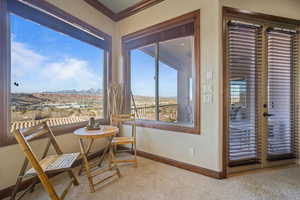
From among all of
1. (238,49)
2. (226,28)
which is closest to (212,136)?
(238,49)

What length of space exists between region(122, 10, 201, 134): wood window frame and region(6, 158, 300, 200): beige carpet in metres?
0.70

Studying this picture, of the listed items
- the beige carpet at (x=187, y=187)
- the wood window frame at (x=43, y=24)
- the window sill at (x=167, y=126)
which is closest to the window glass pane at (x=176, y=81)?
the window sill at (x=167, y=126)

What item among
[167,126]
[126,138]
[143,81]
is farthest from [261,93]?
[126,138]

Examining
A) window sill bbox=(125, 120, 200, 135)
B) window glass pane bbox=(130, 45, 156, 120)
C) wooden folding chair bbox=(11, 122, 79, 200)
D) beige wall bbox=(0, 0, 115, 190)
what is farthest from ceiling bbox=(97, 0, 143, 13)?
wooden folding chair bbox=(11, 122, 79, 200)

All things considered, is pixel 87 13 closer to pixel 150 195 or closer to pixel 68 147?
pixel 68 147

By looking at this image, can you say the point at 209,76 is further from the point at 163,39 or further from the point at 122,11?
the point at 122,11

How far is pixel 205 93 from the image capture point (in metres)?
2.21

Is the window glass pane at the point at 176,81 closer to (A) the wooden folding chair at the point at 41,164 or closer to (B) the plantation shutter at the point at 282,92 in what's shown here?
(B) the plantation shutter at the point at 282,92

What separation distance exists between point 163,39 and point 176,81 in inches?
31.8

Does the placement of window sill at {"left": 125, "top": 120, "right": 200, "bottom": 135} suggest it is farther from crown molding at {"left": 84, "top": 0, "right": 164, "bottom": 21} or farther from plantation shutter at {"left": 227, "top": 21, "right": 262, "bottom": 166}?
crown molding at {"left": 84, "top": 0, "right": 164, "bottom": 21}

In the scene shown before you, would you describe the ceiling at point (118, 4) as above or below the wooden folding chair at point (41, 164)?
above

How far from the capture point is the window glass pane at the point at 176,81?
8.39 feet

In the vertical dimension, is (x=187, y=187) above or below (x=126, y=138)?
below

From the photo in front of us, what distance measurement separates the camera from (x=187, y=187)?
1.90 m
